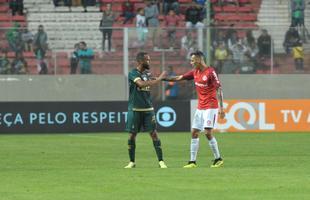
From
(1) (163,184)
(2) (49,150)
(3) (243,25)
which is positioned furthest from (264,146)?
(3) (243,25)

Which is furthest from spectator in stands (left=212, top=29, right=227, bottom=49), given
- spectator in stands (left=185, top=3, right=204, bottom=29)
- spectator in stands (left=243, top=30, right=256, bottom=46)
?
spectator in stands (left=185, top=3, right=204, bottom=29)

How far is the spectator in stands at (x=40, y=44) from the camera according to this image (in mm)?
32219

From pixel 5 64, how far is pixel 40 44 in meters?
1.34

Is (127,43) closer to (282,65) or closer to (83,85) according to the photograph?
(83,85)

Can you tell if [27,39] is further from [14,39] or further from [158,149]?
[158,149]

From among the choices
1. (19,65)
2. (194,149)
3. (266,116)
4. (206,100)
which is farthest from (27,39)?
(194,149)

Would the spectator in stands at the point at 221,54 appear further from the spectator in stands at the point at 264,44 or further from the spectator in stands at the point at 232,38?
the spectator in stands at the point at 264,44

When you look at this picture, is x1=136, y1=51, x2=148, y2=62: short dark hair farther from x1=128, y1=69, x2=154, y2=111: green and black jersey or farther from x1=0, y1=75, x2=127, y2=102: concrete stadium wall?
x1=0, y1=75, x2=127, y2=102: concrete stadium wall

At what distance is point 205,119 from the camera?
18031mm

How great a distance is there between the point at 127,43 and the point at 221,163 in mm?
15116

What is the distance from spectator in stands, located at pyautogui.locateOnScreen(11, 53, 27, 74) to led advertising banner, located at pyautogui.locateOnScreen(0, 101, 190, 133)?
57.8 inches

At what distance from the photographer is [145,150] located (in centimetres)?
2345

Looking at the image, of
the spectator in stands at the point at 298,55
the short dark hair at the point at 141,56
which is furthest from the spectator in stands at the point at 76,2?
the short dark hair at the point at 141,56

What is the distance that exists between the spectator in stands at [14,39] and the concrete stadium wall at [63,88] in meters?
0.93
